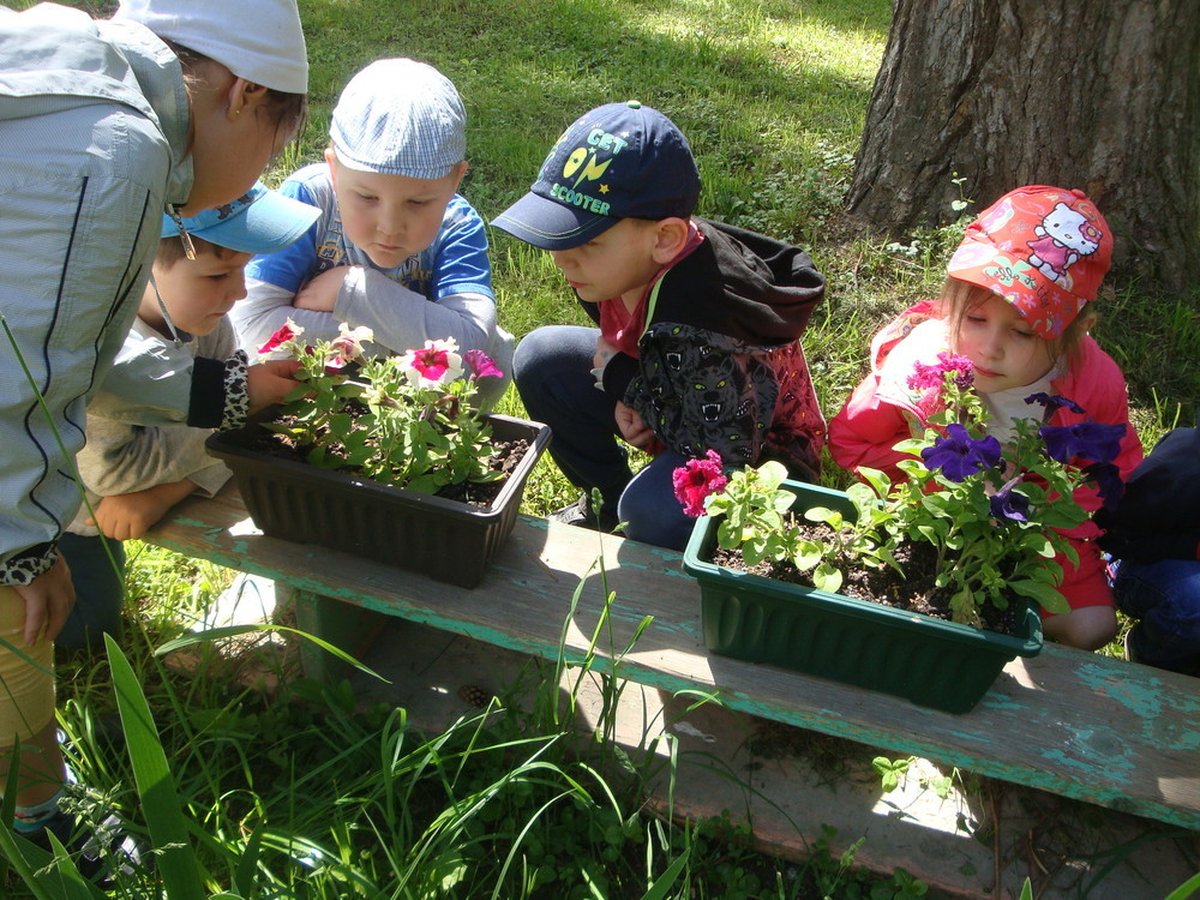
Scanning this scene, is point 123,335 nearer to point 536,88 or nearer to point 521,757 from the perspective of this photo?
point 521,757

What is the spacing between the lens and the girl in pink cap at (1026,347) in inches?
77.5

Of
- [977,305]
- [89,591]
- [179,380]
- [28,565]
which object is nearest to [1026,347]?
[977,305]

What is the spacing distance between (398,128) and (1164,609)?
6.31 feet

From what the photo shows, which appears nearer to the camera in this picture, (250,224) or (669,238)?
(250,224)

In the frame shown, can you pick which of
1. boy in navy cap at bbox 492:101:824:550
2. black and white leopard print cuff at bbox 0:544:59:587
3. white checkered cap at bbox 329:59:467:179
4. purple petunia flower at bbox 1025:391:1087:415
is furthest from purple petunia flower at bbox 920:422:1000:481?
black and white leopard print cuff at bbox 0:544:59:587

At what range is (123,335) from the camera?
1.43m

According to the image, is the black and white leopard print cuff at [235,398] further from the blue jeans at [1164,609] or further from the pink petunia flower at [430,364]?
the blue jeans at [1164,609]

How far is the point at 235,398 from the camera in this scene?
5.63ft

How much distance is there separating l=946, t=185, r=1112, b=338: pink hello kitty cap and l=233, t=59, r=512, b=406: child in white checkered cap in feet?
3.52

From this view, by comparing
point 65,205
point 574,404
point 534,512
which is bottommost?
point 534,512

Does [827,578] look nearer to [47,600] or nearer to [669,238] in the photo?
[669,238]

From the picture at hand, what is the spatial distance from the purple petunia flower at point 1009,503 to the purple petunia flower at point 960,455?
0.16ft

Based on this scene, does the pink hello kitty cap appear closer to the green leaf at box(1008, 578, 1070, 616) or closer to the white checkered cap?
the green leaf at box(1008, 578, 1070, 616)

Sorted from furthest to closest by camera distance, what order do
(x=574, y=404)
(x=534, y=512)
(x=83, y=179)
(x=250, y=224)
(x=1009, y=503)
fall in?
(x=534, y=512) → (x=574, y=404) → (x=250, y=224) → (x=1009, y=503) → (x=83, y=179)
